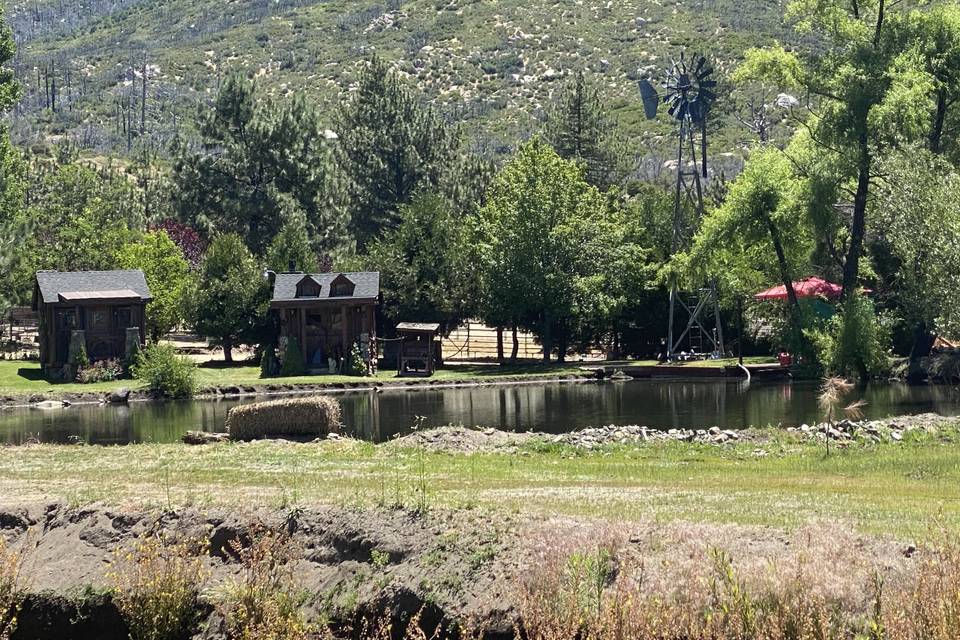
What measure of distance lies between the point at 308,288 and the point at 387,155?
1173 inches

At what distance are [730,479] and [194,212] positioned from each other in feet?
246

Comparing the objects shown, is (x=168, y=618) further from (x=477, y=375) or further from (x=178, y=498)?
(x=477, y=375)

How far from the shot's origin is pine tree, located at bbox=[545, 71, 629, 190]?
4077 inches

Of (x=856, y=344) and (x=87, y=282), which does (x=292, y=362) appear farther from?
(x=856, y=344)

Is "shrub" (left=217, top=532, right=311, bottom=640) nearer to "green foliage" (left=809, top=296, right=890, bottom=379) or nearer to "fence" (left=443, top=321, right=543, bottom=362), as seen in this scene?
"green foliage" (left=809, top=296, right=890, bottom=379)

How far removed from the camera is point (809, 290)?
63.7 metres

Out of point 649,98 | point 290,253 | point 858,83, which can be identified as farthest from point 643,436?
point 290,253

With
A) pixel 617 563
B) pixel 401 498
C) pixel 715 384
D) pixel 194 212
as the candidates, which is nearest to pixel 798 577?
pixel 617 563

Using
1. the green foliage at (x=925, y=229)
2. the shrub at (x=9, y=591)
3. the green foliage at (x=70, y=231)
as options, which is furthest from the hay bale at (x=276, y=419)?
the green foliage at (x=70, y=231)

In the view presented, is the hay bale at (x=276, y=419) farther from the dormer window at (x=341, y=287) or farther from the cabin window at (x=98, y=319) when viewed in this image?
the cabin window at (x=98, y=319)

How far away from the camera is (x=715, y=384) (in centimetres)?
5672

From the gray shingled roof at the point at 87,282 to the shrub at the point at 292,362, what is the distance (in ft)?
27.3

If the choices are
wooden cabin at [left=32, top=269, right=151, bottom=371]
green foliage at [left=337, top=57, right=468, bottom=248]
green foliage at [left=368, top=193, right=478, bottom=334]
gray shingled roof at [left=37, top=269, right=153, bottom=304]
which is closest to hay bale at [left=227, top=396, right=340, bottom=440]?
wooden cabin at [left=32, top=269, right=151, bottom=371]

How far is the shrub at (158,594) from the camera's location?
14.3 meters
